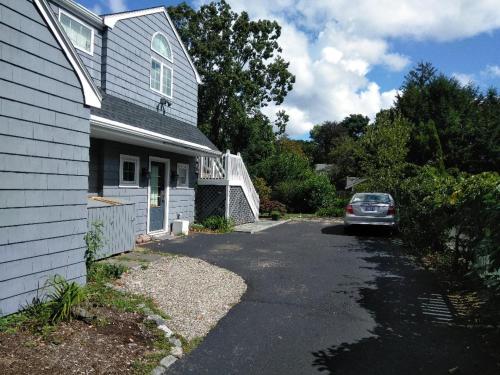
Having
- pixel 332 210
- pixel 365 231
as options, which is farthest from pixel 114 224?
pixel 332 210

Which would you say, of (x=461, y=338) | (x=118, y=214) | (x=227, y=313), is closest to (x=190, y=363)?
(x=227, y=313)

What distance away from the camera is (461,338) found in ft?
15.2

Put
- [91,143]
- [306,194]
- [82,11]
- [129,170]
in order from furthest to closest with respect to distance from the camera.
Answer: [306,194] → [129,170] → [82,11] → [91,143]

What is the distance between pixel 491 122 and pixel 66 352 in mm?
36295

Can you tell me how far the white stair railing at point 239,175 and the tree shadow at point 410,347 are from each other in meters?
9.77

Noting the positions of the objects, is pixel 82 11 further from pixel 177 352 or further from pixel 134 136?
pixel 177 352

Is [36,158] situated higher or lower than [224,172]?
lower

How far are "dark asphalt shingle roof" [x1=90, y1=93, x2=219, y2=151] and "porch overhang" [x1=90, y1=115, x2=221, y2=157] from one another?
0.29 metres

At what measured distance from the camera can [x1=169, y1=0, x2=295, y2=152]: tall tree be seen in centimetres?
2584

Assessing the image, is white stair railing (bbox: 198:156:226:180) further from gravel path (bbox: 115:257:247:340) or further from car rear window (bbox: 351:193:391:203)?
gravel path (bbox: 115:257:247:340)

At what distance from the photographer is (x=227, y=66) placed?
2650 cm

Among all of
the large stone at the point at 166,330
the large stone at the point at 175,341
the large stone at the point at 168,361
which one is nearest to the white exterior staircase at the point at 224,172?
the large stone at the point at 166,330

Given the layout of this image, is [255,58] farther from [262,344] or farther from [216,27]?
[262,344]

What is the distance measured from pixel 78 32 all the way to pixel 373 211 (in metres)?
10.6
